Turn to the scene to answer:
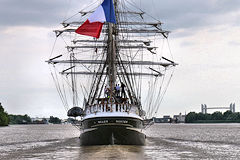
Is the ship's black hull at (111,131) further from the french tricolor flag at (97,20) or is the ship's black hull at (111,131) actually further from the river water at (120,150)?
the french tricolor flag at (97,20)

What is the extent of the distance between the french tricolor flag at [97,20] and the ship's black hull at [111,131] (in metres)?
7.57

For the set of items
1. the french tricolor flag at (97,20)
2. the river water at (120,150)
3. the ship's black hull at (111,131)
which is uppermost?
the french tricolor flag at (97,20)

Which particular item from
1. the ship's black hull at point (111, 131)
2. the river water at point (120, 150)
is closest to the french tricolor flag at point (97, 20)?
the ship's black hull at point (111, 131)

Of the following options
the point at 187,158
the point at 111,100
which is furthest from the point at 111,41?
the point at 187,158

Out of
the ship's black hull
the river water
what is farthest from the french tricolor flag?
the river water

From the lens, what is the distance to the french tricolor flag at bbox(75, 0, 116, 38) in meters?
40.6

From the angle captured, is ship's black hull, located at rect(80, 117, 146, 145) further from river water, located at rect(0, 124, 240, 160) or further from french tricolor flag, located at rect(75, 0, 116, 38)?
french tricolor flag, located at rect(75, 0, 116, 38)

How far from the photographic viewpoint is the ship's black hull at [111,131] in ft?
139

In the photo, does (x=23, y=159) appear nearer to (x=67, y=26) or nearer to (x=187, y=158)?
(x=187, y=158)

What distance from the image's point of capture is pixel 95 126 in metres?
43.0

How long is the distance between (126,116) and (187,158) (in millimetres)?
9242

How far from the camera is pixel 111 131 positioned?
42.6 m

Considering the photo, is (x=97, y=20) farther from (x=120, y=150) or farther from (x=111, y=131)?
(x=120, y=150)

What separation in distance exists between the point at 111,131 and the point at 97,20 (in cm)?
971
